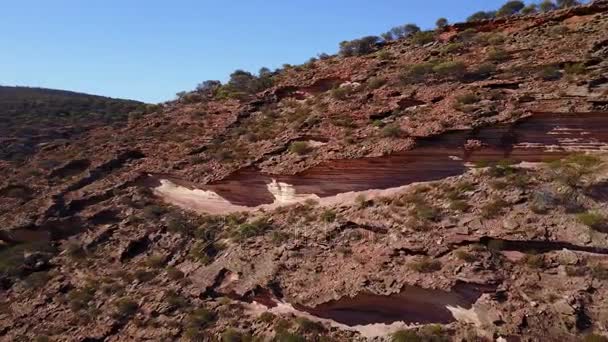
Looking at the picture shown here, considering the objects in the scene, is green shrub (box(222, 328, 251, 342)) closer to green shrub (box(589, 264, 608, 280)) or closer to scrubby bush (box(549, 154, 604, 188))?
green shrub (box(589, 264, 608, 280))

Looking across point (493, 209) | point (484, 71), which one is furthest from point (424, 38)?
point (493, 209)

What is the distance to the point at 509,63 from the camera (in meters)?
17.7

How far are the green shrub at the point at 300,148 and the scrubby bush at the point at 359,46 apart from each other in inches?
390

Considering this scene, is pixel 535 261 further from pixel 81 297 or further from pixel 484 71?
pixel 81 297

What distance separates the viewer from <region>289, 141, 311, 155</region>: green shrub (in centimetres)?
1809

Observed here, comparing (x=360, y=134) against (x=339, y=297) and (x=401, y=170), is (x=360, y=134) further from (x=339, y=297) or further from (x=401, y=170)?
(x=339, y=297)

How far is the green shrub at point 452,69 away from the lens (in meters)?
18.4

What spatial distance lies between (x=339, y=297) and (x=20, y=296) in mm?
11460

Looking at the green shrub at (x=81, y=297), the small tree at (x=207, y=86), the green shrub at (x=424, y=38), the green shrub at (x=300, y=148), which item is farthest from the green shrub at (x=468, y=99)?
the small tree at (x=207, y=86)

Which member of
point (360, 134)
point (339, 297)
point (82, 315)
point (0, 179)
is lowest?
point (82, 315)

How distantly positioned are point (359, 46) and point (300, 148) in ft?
36.4

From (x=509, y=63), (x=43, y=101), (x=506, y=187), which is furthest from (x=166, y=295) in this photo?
(x=43, y=101)

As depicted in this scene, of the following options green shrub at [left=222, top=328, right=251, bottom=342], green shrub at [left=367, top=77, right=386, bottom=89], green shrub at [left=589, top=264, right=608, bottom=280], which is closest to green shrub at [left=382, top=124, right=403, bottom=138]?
green shrub at [left=367, top=77, right=386, bottom=89]

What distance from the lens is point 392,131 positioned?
16.2 metres
